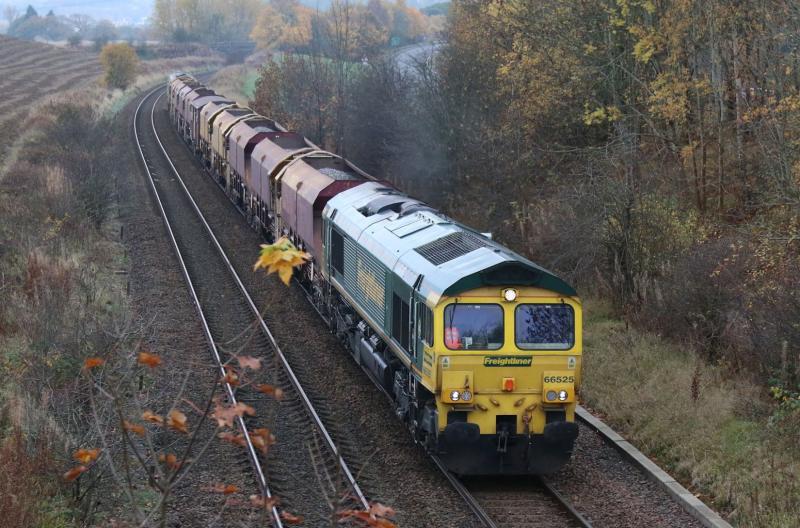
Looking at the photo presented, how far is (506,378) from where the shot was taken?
12.0 metres

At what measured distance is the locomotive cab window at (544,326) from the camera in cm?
1212

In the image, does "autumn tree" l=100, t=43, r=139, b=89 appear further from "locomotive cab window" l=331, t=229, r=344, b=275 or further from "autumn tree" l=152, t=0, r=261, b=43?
"locomotive cab window" l=331, t=229, r=344, b=275

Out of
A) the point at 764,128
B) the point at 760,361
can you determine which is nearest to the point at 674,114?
the point at 764,128

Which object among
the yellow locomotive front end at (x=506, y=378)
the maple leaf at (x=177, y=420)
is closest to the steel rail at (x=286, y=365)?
the maple leaf at (x=177, y=420)

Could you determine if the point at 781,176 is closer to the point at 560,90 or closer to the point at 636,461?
the point at 636,461

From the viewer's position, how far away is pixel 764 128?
1994 cm

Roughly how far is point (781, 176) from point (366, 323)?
7404mm

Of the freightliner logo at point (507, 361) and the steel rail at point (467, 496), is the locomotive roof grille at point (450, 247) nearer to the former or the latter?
the freightliner logo at point (507, 361)

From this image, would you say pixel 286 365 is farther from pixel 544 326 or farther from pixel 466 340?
pixel 544 326

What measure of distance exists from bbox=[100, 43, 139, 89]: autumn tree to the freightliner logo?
70.2 metres

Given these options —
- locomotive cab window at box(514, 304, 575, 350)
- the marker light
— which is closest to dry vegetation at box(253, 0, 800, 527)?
locomotive cab window at box(514, 304, 575, 350)

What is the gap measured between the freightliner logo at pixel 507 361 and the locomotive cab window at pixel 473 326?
13cm

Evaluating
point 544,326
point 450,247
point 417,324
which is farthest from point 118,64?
point 544,326

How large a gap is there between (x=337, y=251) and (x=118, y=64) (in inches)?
2516
